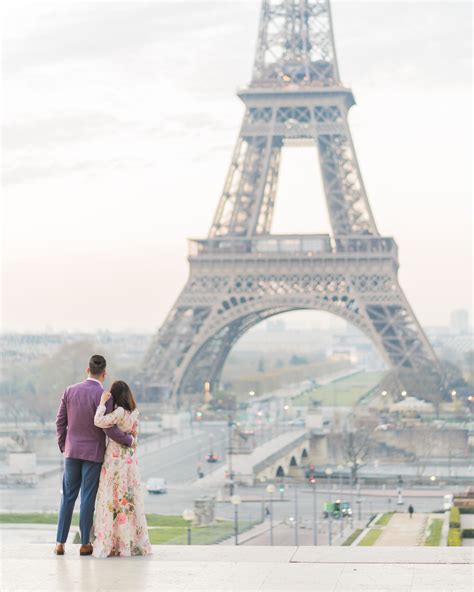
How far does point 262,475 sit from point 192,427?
1559cm

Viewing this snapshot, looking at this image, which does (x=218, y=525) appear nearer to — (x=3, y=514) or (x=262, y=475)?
(x=3, y=514)

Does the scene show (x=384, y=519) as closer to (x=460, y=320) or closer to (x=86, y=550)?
(x=86, y=550)

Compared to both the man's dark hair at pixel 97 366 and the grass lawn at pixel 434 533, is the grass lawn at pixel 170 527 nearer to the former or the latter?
the grass lawn at pixel 434 533

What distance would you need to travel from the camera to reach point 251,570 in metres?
9.34

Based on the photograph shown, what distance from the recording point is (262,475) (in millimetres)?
43594

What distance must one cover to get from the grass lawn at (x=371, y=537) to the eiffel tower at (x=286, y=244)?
28363 millimetres

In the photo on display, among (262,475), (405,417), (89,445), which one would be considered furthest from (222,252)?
(89,445)

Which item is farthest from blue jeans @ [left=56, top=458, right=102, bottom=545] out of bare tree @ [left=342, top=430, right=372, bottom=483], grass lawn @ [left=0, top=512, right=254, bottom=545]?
bare tree @ [left=342, top=430, right=372, bottom=483]

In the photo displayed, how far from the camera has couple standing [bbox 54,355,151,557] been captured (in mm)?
10023

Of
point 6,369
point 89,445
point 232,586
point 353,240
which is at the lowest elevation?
point 232,586

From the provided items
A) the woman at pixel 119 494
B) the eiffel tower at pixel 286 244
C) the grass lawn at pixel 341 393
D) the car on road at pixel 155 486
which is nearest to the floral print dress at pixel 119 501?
the woman at pixel 119 494

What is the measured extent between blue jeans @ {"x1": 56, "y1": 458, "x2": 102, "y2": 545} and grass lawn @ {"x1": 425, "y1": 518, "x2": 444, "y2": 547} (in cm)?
1575

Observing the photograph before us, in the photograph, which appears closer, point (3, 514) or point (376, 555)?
point (376, 555)

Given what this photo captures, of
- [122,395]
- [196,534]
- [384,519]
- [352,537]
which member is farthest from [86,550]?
[384,519]
